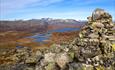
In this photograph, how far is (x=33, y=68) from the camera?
31.0 meters

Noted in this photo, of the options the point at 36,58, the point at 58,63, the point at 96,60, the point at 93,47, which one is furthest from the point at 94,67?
the point at 36,58

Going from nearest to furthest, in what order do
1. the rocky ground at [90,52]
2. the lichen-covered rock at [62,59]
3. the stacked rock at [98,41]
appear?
the rocky ground at [90,52]
the stacked rock at [98,41]
the lichen-covered rock at [62,59]

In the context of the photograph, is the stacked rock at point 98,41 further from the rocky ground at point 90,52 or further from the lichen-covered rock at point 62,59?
the lichen-covered rock at point 62,59

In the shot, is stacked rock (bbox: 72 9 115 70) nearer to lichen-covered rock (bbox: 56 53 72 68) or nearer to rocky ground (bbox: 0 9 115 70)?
rocky ground (bbox: 0 9 115 70)

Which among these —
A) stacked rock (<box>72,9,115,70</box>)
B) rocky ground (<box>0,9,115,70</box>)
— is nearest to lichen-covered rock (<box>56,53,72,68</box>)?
rocky ground (<box>0,9,115,70</box>)

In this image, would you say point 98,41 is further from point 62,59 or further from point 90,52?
point 62,59

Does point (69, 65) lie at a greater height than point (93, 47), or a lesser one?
lesser

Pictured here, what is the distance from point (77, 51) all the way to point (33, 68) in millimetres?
8018

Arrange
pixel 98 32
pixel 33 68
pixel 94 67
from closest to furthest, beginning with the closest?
pixel 94 67 → pixel 98 32 → pixel 33 68

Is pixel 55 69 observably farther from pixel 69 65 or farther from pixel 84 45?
pixel 84 45

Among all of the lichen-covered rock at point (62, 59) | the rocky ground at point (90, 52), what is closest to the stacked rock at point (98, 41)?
the rocky ground at point (90, 52)

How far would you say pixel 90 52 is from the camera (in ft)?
83.7

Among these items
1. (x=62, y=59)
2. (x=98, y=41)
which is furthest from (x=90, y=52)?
(x=62, y=59)

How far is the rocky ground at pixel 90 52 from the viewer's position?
24475mm
